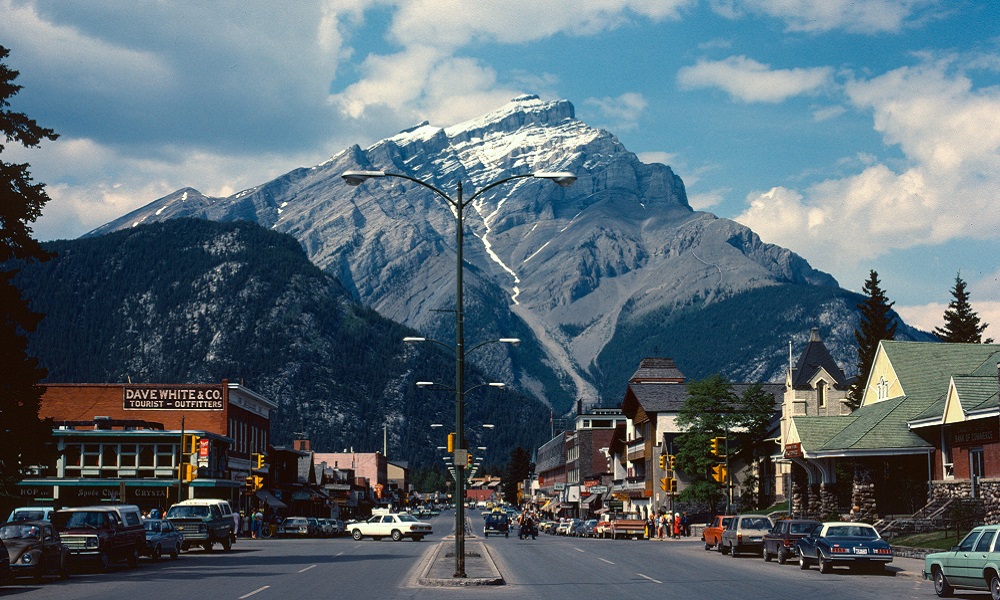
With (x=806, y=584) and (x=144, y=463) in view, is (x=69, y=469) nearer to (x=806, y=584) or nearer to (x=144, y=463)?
(x=144, y=463)

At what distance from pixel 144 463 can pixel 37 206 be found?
1757 inches

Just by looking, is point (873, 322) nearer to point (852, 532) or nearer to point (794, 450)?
point (794, 450)

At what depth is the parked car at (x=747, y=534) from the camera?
45250 millimetres

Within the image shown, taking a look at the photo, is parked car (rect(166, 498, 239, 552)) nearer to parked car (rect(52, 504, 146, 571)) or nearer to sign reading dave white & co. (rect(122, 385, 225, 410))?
parked car (rect(52, 504, 146, 571))

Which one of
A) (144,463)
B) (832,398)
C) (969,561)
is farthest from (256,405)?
(969,561)

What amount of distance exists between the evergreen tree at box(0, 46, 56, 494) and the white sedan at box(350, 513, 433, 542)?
30393 mm

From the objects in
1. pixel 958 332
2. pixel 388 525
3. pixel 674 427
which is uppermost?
pixel 958 332

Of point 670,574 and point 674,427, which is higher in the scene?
point 674,427

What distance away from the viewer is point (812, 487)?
201 feet

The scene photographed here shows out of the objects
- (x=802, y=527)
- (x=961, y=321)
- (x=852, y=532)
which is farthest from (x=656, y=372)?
(x=852, y=532)

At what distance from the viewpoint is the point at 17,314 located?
136 feet

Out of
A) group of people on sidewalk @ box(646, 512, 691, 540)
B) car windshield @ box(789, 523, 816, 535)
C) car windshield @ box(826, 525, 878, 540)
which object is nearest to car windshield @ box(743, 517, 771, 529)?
car windshield @ box(789, 523, 816, 535)

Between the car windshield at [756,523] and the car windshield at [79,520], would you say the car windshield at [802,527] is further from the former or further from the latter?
the car windshield at [79,520]

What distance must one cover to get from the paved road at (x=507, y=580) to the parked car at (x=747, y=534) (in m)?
1.72
